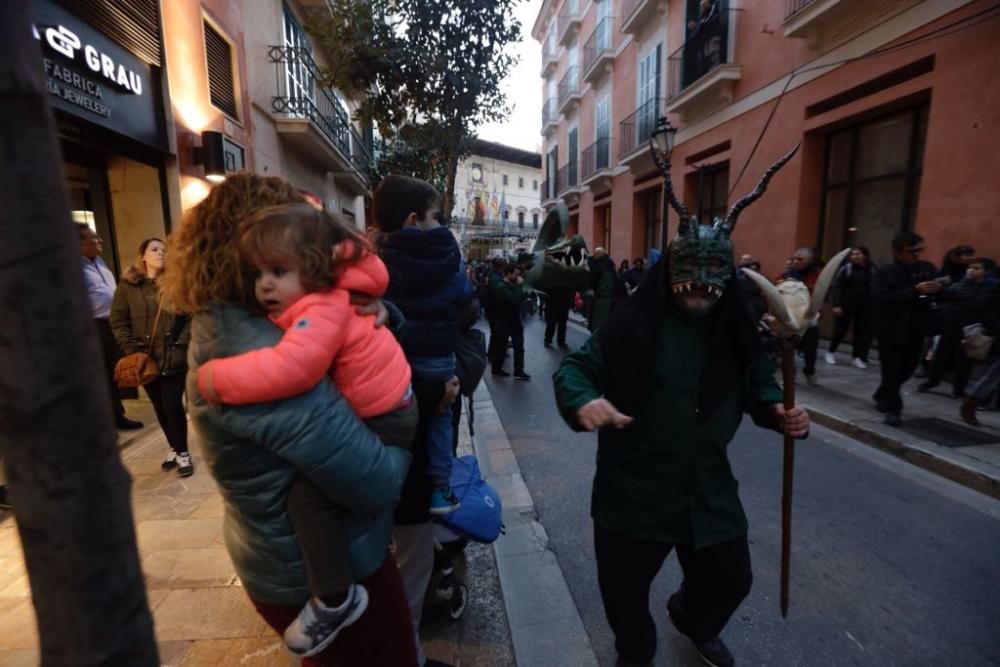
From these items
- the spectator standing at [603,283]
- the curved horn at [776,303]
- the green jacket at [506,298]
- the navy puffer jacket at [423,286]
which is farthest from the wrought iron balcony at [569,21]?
the curved horn at [776,303]

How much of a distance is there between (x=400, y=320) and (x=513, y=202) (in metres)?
54.4

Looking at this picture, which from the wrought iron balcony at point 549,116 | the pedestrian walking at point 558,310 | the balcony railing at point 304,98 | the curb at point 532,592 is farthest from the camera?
the wrought iron balcony at point 549,116

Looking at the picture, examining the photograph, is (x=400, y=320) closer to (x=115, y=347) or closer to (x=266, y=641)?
(x=266, y=641)

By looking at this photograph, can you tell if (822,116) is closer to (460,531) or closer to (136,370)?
(460,531)

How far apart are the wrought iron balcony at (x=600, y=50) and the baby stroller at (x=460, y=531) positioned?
19.3 meters

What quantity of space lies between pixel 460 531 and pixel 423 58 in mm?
7360

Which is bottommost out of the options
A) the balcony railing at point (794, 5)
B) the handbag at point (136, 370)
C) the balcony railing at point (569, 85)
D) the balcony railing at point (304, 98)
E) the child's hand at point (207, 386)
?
the handbag at point (136, 370)

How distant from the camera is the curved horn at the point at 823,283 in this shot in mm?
1708

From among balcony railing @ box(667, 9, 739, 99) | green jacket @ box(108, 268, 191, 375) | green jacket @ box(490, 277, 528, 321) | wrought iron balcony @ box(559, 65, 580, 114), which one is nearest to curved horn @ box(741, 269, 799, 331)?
green jacket @ box(108, 268, 191, 375)

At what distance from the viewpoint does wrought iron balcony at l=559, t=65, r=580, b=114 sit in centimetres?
2217

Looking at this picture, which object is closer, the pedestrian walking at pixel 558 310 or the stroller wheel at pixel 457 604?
the stroller wheel at pixel 457 604

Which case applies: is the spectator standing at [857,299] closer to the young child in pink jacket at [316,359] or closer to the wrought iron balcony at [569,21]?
the young child in pink jacket at [316,359]

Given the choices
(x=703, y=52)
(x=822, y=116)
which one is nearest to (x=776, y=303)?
(x=822, y=116)

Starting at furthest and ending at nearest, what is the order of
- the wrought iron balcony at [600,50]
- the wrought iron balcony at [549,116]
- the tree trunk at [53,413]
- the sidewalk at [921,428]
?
the wrought iron balcony at [549,116]
the wrought iron balcony at [600,50]
the sidewalk at [921,428]
the tree trunk at [53,413]
